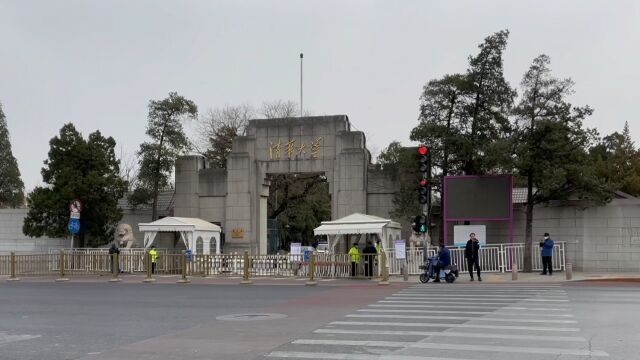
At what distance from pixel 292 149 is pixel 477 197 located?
10643 mm

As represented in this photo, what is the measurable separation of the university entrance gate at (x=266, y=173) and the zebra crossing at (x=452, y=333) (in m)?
17.0

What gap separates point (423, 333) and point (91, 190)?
2731 centimetres

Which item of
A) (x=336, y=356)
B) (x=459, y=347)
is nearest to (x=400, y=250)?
(x=459, y=347)

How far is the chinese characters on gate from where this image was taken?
118ft

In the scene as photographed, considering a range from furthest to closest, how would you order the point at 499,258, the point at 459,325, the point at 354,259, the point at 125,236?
the point at 125,236 → the point at 499,258 → the point at 354,259 → the point at 459,325

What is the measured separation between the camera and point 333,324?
13305 millimetres

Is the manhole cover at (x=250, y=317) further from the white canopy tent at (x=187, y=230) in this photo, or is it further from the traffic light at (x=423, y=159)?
the white canopy tent at (x=187, y=230)

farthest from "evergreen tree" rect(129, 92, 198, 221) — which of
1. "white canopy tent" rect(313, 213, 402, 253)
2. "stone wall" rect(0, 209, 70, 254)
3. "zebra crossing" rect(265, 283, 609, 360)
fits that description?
"zebra crossing" rect(265, 283, 609, 360)

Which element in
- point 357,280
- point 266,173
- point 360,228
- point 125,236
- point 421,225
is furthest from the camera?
point 266,173

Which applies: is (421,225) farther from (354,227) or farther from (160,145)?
(160,145)

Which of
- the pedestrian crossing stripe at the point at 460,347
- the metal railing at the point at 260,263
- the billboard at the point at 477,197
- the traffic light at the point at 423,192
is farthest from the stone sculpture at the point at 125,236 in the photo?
the pedestrian crossing stripe at the point at 460,347

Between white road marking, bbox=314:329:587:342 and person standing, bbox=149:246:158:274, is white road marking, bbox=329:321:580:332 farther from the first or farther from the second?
person standing, bbox=149:246:158:274

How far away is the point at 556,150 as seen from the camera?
1090 inches

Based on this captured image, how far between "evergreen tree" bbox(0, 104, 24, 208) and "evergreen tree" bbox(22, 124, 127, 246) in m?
27.5
